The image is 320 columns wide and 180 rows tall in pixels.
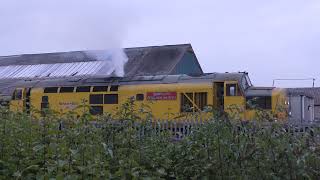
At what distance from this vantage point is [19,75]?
1670 inches

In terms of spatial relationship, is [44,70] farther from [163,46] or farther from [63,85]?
[63,85]

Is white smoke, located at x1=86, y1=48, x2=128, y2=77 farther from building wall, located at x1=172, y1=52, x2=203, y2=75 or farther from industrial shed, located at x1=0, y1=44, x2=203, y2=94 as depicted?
building wall, located at x1=172, y1=52, x2=203, y2=75

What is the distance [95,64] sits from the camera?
39.7 meters

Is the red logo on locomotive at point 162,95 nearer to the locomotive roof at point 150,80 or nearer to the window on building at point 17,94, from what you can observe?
the locomotive roof at point 150,80

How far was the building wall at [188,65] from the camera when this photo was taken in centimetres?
3875

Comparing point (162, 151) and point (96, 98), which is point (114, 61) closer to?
point (96, 98)

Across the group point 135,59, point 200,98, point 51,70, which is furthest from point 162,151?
point 51,70

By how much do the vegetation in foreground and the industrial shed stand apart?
2919cm

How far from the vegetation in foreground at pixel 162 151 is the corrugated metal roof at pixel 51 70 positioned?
32.9 m

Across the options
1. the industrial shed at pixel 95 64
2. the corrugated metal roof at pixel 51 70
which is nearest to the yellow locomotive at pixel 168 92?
the industrial shed at pixel 95 64

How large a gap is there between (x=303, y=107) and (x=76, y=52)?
93.1 feet

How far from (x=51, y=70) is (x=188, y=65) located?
35.1ft

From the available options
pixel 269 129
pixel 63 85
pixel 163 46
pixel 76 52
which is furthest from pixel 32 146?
pixel 76 52

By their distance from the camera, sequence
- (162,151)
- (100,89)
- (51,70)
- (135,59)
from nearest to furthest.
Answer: (162,151) → (100,89) → (135,59) → (51,70)
